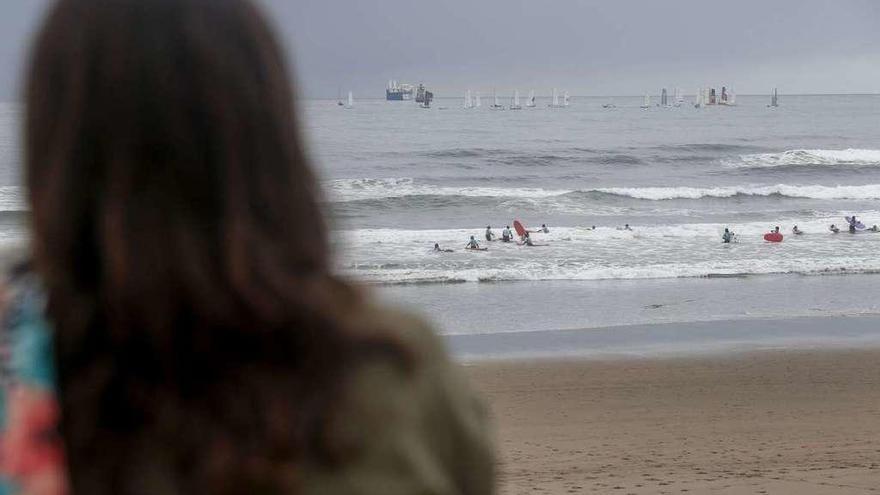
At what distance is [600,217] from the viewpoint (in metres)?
24.3

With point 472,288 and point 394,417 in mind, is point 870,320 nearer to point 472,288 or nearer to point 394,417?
point 472,288

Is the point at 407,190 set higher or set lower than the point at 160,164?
lower

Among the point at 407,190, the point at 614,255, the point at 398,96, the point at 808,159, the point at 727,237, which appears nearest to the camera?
the point at 614,255

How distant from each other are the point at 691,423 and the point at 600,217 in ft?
54.4

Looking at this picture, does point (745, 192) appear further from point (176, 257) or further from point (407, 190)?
point (176, 257)

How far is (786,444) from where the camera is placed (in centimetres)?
731

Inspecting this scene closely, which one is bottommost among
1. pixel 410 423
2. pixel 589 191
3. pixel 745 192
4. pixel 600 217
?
pixel 600 217

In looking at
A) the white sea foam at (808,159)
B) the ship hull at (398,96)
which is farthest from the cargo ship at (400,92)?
the white sea foam at (808,159)

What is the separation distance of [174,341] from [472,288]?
13.7 meters

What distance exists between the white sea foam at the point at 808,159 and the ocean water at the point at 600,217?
133 mm

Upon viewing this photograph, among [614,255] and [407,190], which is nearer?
[614,255]

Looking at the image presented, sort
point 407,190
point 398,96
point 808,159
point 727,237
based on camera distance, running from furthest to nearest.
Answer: point 398,96, point 808,159, point 407,190, point 727,237

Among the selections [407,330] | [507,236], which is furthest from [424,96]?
[407,330]

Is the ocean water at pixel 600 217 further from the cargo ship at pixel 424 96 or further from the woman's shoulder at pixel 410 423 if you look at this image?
the cargo ship at pixel 424 96
